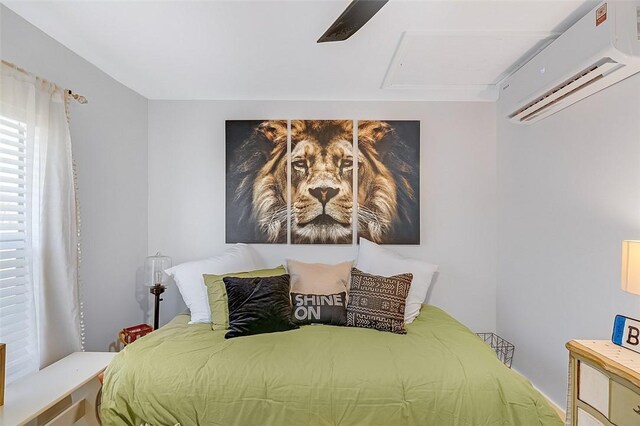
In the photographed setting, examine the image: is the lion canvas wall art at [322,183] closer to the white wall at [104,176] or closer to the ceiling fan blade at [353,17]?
the white wall at [104,176]

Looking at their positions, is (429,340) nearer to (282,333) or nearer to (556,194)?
(282,333)

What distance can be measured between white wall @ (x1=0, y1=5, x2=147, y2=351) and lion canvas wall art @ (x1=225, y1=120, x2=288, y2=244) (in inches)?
31.2

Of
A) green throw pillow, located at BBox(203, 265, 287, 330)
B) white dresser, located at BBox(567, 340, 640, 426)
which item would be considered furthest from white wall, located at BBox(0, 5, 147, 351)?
white dresser, located at BBox(567, 340, 640, 426)

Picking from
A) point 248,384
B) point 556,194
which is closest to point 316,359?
point 248,384

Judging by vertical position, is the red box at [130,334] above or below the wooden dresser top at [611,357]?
below

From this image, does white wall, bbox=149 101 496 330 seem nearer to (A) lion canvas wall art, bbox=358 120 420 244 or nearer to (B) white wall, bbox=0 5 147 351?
(A) lion canvas wall art, bbox=358 120 420 244

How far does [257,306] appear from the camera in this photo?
8.31ft

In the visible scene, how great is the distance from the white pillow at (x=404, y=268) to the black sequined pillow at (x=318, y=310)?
1.56 ft

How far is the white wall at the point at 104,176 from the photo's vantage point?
7.65ft

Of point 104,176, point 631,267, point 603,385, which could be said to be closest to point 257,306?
point 104,176

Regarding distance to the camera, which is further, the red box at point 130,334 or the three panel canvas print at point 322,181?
the three panel canvas print at point 322,181

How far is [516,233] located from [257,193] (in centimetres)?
223

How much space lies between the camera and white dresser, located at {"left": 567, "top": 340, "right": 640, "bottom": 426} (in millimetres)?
1512

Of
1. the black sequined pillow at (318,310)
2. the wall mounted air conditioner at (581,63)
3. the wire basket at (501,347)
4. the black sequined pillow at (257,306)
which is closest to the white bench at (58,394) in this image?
the black sequined pillow at (257,306)
